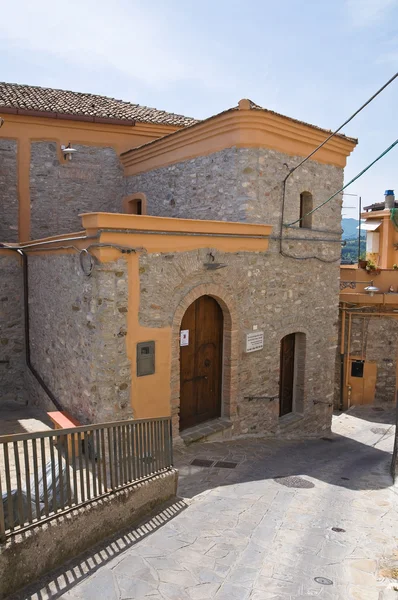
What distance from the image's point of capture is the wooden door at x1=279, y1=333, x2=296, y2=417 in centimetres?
1123

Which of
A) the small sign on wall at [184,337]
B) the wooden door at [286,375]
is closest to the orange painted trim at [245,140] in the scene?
the small sign on wall at [184,337]

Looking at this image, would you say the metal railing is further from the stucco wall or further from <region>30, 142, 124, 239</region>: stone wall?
<region>30, 142, 124, 239</region>: stone wall

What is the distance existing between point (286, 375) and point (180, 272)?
4.97 metres

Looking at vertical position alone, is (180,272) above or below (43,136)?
below

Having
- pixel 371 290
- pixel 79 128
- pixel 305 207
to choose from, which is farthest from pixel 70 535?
pixel 371 290

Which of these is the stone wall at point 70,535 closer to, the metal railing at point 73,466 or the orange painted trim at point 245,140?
the metal railing at point 73,466

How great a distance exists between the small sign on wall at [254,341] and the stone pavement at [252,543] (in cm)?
226

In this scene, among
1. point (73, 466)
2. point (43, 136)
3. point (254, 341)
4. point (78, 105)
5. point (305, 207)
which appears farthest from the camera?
point (78, 105)

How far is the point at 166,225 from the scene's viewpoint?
7.50 metres

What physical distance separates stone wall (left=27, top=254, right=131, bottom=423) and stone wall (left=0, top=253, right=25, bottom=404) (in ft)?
4.98

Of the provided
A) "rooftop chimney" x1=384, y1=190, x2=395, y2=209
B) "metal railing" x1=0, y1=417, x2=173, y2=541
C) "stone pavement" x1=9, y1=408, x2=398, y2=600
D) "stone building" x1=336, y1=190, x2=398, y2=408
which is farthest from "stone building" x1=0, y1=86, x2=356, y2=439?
"rooftop chimney" x1=384, y1=190, x2=395, y2=209

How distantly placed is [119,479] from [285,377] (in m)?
7.01

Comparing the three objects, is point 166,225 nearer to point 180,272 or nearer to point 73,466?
point 180,272

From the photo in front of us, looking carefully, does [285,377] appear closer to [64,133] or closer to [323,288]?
[323,288]
